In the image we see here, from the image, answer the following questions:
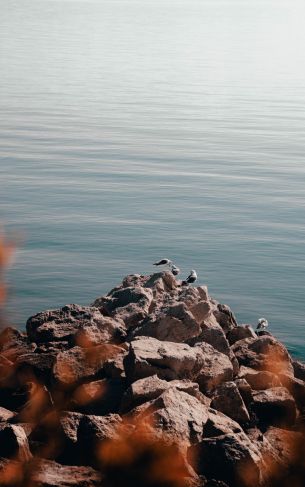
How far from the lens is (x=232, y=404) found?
18.8 metres

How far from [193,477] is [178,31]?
6463 inches

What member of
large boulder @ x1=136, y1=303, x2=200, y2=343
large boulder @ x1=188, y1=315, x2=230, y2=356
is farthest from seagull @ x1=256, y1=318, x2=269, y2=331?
large boulder @ x1=136, y1=303, x2=200, y2=343

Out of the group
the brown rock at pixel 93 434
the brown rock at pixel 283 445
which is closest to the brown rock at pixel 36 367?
the brown rock at pixel 93 434

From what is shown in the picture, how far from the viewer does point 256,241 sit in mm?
36000

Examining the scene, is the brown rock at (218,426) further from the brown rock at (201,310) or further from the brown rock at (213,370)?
the brown rock at (201,310)

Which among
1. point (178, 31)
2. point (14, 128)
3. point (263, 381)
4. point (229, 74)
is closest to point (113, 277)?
point (263, 381)

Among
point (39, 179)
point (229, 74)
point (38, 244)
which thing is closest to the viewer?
point (38, 244)

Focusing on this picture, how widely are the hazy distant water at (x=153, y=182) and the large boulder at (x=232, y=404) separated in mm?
6972

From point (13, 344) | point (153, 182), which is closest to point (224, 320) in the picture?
point (13, 344)

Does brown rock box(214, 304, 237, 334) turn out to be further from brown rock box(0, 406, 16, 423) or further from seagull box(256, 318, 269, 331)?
brown rock box(0, 406, 16, 423)

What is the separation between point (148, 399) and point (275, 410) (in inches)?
104

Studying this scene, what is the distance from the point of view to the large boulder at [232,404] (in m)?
18.8

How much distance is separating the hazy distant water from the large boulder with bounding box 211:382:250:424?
22.9 ft

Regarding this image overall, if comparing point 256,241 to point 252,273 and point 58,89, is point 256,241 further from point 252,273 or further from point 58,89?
point 58,89
